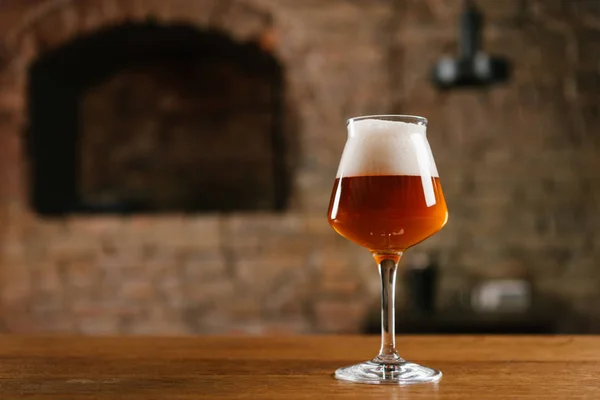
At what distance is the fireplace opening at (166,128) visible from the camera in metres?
3.67

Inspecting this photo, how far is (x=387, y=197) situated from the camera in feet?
3.12

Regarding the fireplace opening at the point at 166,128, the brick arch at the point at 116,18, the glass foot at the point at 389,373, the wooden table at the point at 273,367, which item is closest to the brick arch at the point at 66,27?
the brick arch at the point at 116,18

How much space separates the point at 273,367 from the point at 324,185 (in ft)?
7.98

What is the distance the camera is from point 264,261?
3.38 metres

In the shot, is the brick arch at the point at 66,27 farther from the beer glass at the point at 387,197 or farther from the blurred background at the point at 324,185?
the beer glass at the point at 387,197

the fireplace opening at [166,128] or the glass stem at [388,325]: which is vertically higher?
the fireplace opening at [166,128]

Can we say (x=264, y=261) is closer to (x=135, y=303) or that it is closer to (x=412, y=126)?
(x=135, y=303)

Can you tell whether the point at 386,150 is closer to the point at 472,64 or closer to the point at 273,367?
the point at 273,367

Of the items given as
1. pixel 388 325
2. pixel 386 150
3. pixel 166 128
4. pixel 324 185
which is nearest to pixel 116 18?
pixel 166 128

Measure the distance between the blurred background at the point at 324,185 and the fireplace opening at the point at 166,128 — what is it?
0.47ft

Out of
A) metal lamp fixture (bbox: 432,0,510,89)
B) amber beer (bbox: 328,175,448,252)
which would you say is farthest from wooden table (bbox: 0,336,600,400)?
metal lamp fixture (bbox: 432,0,510,89)

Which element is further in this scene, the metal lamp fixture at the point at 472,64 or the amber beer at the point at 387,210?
the metal lamp fixture at the point at 472,64

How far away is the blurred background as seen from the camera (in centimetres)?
333

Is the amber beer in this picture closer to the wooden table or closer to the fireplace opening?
the wooden table
